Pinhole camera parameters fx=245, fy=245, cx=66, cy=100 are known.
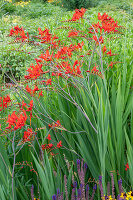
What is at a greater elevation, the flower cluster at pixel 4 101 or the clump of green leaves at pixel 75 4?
the clump of green leaves at pixel 75 4

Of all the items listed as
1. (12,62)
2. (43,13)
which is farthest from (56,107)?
(43,13)

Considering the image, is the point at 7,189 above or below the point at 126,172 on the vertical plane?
above

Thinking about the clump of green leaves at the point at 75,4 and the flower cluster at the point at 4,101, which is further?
the clump of green leaves at the point at 75,4

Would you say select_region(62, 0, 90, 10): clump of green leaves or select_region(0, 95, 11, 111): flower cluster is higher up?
select_region(62, 0, 90, 10): clump of green leaves

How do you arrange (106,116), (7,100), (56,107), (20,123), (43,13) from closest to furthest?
(20,123) < (106,116) < (7,100) < (56,107) < (43,13)

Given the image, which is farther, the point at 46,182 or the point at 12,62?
the point at 12,62

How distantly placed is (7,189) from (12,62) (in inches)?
180

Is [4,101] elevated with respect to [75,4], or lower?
lower

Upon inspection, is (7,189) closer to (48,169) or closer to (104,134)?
(48,169)

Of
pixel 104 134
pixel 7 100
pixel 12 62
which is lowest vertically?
pixel 12 62

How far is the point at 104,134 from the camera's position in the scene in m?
1.38

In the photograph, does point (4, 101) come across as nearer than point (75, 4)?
Yes

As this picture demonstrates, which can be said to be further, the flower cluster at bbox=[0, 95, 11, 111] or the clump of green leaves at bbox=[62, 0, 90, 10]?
the clump of green leaves at bbox=[62, 0, 90, 10]

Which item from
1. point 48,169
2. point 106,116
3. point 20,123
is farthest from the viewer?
point 106,116
